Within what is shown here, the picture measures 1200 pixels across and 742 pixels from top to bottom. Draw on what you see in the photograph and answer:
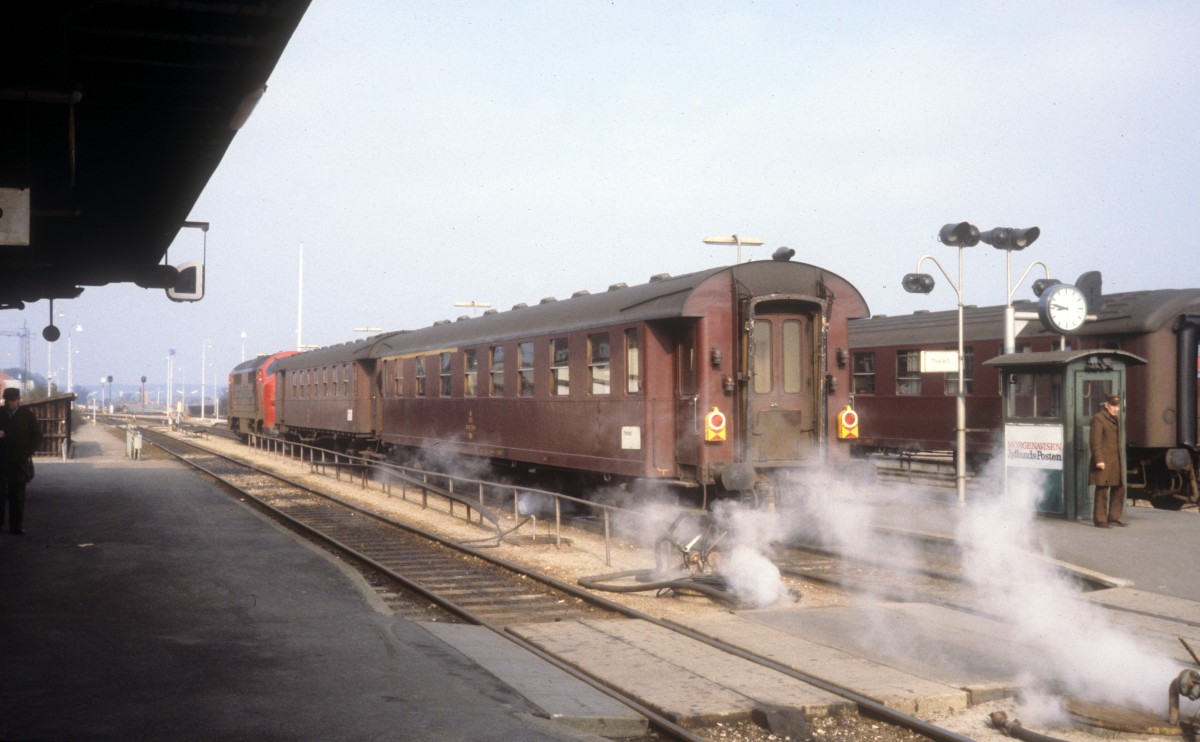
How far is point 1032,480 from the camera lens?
14492 millimetres

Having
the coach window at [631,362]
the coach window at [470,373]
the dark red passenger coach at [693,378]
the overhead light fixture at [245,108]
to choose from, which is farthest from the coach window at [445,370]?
the overhead light fixture at [245,108]

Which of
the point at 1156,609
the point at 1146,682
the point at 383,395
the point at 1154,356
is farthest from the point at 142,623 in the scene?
the point at 383,395

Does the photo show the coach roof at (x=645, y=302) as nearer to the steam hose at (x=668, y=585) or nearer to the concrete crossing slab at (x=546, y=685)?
the steam hose at (x=668, y=585)

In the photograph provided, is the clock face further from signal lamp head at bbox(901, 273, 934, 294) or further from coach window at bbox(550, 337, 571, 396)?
coach window at bbox(550, 337, 571, 396)

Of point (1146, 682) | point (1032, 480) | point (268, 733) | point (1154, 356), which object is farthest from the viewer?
point (1154, 356)

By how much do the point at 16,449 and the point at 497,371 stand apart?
7.12 m

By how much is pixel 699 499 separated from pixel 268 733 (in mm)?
8034

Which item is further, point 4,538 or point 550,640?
point 4,538

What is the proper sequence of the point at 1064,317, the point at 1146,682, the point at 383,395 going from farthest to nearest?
the point at 383,395 < the point at 1064,317 < the point at 1146,682

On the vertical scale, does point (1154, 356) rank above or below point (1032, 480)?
above

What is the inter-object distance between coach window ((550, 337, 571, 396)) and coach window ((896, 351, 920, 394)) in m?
8.93

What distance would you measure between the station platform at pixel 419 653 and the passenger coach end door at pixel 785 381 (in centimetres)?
204

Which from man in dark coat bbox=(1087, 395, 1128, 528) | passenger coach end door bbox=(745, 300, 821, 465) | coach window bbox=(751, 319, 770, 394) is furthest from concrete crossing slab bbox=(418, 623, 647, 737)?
man in dark coat bbox=(1087, 395, 1128, 528)

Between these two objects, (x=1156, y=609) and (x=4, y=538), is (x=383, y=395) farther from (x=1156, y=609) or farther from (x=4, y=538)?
(x=1156, y=609)
